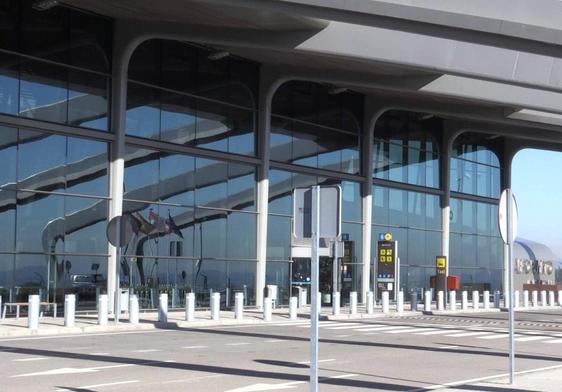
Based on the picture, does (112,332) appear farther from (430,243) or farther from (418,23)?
(430,243)

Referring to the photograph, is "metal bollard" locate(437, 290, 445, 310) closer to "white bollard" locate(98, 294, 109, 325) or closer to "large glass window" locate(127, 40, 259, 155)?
"large glass window" locate(127, 40, 259, 155)

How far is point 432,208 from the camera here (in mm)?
48719

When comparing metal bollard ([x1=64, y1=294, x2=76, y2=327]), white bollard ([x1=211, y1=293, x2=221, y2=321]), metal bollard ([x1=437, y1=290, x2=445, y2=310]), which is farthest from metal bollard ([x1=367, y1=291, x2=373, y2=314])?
metal bollard ([x1=64, y1=294, x2=76, y2=327])

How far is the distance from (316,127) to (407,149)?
26.1 ft

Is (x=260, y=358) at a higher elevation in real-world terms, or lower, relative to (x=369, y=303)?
lower

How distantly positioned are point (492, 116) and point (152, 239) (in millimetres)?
18364

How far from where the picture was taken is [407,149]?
46.7m

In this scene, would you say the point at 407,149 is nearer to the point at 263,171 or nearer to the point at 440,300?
the point at 440,300

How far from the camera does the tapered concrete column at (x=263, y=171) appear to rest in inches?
1448

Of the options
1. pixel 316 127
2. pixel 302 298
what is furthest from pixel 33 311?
pixel 316 127

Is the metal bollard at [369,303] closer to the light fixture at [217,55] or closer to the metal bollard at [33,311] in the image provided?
the light fixture at [217,55]

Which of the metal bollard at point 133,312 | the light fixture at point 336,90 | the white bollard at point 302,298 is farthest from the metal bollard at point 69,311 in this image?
the light fixture at point 336,90

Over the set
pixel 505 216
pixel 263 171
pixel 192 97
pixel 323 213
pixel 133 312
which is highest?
pixel 192 97

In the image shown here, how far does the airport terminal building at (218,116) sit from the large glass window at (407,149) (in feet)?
0.70
